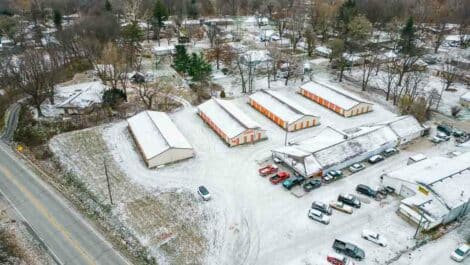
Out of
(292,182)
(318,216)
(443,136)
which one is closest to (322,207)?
(318,216)

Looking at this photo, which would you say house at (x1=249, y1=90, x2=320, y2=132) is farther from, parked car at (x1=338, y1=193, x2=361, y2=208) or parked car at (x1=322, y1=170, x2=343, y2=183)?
parked car at (x1=338, y1=193, x2=361, y2=208)

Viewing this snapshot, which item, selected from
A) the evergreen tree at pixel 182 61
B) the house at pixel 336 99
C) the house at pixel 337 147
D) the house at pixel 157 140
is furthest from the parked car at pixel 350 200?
the evergreen tree at pixel 182 61

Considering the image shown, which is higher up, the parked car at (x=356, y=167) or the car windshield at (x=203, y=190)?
the parked car at (x=356, y=167)

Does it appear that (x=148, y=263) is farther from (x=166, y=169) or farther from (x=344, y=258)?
(x=344, y=258)

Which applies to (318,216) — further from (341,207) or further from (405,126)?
(405,126)

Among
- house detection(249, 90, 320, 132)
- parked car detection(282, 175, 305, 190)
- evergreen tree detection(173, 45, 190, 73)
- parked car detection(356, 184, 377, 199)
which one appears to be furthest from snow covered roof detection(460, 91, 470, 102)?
evergreen tree detection(173, 45, 190, 73)

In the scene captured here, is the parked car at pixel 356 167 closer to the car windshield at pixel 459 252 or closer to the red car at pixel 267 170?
the red car at pixel 267 170
